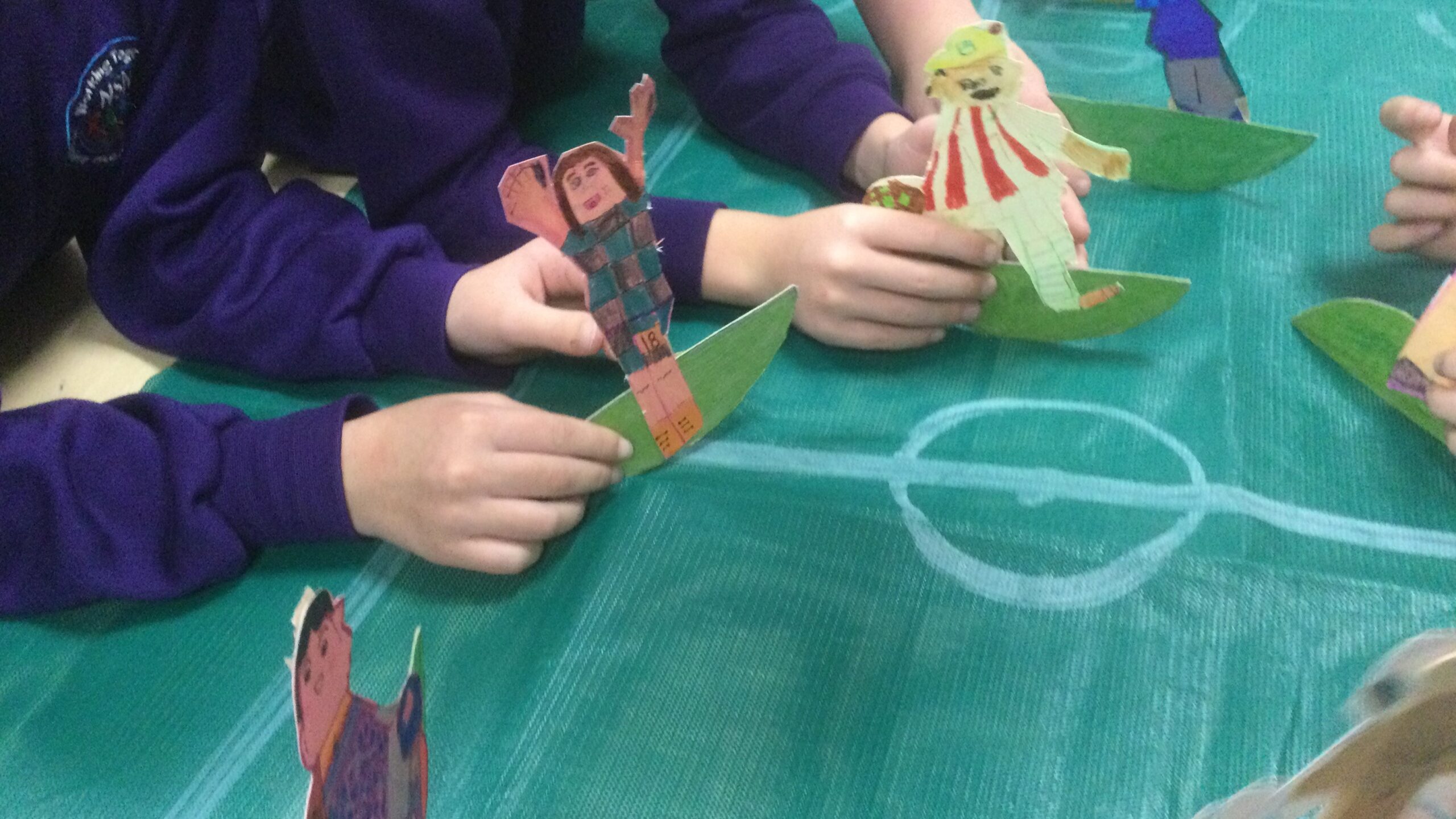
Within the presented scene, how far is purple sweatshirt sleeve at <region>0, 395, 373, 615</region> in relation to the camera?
512mm

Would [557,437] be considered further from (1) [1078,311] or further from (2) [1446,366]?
(2) [1446,366]

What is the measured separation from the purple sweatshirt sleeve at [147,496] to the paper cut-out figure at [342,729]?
0.21 m

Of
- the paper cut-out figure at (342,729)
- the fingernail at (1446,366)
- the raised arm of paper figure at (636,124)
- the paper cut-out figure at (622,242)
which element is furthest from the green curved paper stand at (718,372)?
the fingernail at (1446,366)

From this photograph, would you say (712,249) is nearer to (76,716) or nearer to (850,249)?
(850,249)

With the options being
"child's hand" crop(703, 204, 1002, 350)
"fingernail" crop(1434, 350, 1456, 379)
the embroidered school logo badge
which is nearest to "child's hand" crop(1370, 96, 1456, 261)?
"fingernail" crop(1434, 350, 1456, 379)

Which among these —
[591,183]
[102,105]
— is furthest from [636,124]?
[102,105]

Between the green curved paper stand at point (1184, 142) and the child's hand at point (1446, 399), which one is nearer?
the child's hand at point (1446, 399)

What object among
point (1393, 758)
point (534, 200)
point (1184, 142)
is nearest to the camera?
point (1393, 758)

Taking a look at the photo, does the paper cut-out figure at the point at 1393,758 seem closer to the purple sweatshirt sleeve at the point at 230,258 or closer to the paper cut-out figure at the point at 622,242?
the paper cut-out figure at the point at 622,242

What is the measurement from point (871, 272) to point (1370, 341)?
0.26m

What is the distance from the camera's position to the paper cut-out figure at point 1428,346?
0.49m

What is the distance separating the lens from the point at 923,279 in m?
0.56

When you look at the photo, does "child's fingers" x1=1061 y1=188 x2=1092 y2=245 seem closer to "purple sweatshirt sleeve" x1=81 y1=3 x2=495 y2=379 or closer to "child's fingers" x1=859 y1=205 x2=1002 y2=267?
"child's fingers" x1=859 y1=205 x2=1002 y2=267

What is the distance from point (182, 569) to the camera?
531mm
